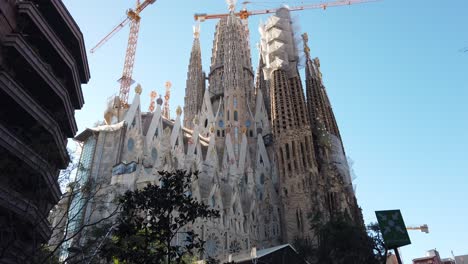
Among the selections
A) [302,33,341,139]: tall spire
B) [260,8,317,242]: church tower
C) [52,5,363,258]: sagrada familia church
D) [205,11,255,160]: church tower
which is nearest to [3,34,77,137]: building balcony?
[52,5,363,258]: sagrada familia church

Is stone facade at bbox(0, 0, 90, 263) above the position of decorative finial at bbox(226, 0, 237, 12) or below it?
below

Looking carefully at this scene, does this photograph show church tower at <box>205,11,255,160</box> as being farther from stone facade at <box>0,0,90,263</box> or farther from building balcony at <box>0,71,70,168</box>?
building balcony at <box>0,71,70,168</box>

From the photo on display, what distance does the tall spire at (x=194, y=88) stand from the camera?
53.5 m

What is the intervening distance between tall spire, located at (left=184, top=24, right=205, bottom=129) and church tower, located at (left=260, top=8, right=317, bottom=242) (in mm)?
9454

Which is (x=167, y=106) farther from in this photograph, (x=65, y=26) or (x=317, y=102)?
(x=65, y=26)

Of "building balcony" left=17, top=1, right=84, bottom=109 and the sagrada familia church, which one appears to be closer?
"building balcony" left=17, top=1, right=84, bottom=109

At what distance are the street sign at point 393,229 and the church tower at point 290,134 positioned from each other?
93.5ft

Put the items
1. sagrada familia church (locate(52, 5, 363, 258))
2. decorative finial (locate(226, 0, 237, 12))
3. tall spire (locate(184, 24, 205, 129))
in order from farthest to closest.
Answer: decorative finial (locate(226, 0, 237, 12)), tall spire (locate(184, 24, 205, 129)), sagrada familia church (locate(52, 5, 363, 258))

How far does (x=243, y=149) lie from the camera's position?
4412 cm

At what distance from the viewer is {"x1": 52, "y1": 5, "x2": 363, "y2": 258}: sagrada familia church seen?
114ft

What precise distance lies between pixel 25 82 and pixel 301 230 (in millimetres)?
27504

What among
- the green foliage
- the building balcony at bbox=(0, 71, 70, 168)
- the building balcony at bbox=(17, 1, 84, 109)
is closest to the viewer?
the building balcony at bbox=(0, 71, 70, 168)

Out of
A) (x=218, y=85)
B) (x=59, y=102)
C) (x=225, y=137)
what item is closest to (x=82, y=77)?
(x=59, y=102)

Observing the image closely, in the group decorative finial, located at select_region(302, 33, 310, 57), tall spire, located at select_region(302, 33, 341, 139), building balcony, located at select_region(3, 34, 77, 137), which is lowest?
building balcony, located at select_region(3, 34, 77, 137)
